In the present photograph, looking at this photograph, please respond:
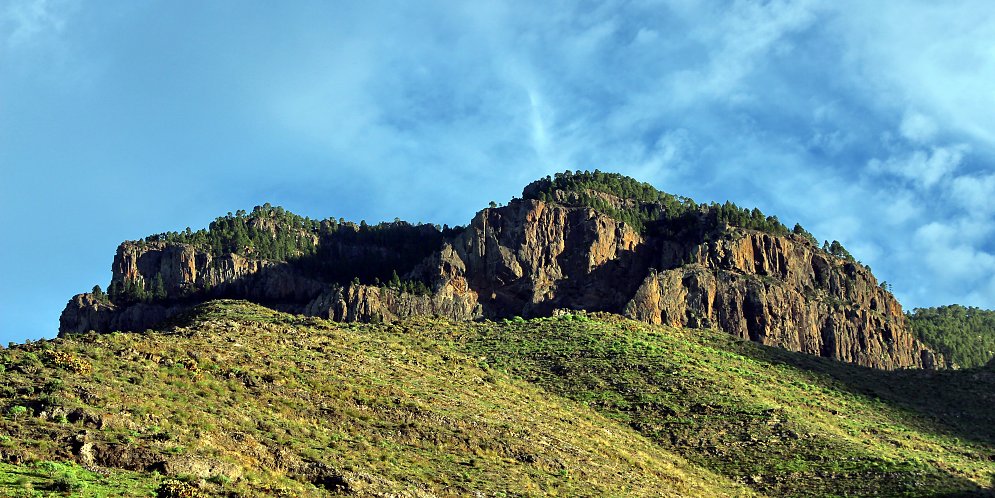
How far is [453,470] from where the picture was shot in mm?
53094

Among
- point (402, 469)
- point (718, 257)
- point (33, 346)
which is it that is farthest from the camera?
point (718, 257)

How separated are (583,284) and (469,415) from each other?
74.6 m

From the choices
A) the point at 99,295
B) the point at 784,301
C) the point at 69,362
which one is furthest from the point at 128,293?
the point at 69,362

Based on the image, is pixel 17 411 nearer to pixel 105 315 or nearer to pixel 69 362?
pixel 69 362

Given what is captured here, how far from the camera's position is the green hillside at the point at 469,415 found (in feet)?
139

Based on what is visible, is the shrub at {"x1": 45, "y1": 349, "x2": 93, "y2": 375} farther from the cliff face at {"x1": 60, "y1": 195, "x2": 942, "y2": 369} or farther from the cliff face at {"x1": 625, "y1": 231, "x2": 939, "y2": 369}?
the cliff face at {"x1": 625, "y1": 231, "x2": 939, "y2": 369}

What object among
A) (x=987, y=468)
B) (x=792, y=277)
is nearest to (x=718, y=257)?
(x=792, y=277)

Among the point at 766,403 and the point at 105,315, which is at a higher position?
the point at 105,315

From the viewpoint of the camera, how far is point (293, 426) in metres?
53.2

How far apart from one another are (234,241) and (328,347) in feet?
270

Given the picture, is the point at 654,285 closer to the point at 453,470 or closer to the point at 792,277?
the point at 792,277

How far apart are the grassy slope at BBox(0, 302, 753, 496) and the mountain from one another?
4639 centimetres

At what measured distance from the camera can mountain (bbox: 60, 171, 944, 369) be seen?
135 meters

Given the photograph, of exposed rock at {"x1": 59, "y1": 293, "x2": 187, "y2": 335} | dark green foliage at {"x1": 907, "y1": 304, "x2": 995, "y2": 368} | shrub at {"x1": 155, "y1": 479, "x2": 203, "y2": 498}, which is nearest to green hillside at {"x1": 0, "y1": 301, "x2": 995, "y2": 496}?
shrub at {"x1": 155, "y1": 479, "x2": 203, "y2": 498}
